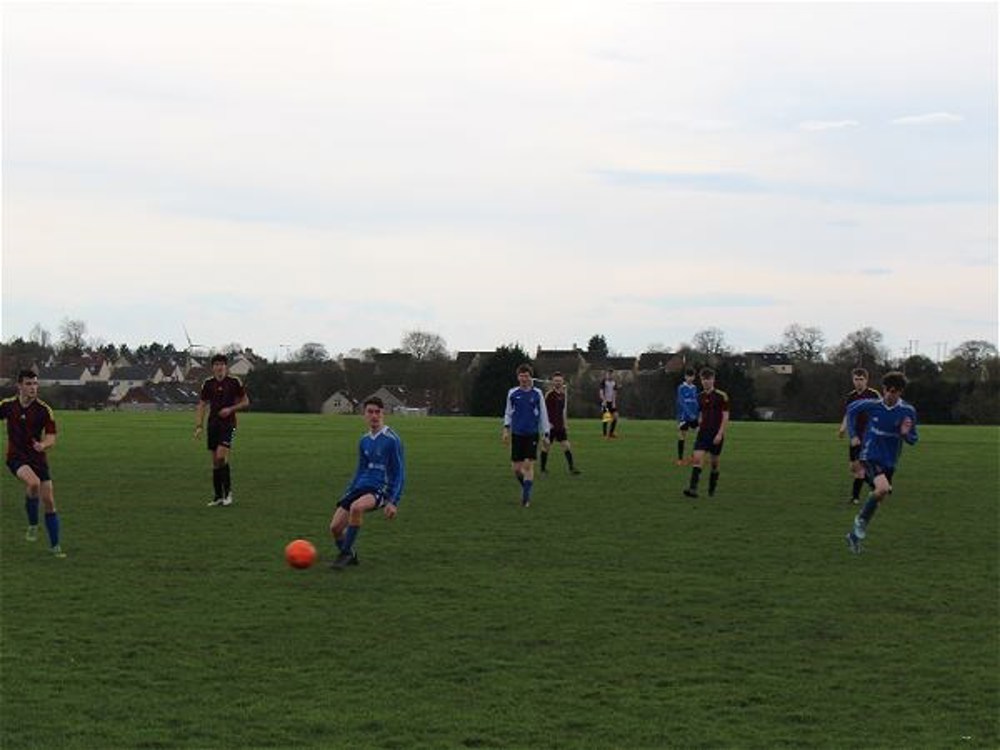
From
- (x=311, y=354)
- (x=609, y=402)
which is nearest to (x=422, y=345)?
(x=311, y=354)

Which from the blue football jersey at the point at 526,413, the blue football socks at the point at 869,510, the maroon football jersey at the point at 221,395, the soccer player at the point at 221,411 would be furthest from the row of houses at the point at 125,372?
the blue football socks at the point at 869,510

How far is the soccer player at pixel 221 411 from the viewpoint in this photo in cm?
1834

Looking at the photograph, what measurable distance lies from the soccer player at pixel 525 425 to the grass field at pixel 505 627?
0.52 meters

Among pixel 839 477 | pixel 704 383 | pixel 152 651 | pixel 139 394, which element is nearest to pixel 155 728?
pixel 152 651

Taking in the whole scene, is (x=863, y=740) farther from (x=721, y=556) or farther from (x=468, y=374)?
(x=468, y=374)

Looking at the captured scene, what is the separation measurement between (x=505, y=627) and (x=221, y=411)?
9.59 m

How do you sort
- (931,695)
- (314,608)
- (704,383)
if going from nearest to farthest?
(931,695)
(314,608)
(704,383)

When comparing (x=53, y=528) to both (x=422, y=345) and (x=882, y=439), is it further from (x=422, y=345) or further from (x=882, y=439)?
(x=422, y=345)

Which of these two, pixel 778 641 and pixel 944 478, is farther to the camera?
pixel 944 478

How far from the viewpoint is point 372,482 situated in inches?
496

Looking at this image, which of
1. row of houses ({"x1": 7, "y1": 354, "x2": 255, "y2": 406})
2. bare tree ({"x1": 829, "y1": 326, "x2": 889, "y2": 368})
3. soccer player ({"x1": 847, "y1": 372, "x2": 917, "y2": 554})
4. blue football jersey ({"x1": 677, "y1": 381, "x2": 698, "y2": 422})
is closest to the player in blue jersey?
soccer player ({"x1": 847, "y1": 372, "x2": 917, "y2": 554})

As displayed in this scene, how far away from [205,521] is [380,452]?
502 centimetres

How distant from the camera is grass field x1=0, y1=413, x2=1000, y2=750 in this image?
23.5 feet

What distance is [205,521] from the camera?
54.7 feet
